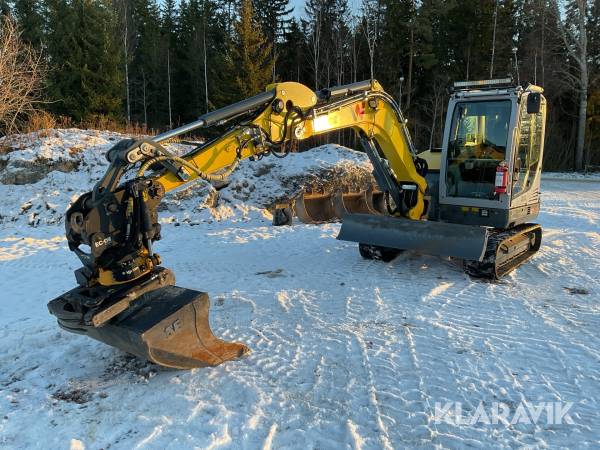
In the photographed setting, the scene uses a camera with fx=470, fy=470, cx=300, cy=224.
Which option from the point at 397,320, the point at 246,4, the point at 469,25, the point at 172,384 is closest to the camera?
the point at 172,384

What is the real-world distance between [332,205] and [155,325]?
8.57m

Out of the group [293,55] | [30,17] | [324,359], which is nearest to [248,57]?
[293,55]

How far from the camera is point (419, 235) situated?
22.6ft

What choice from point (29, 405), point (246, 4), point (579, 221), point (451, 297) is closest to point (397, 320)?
point (451, 297)

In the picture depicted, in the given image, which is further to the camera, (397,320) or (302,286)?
(302,286)

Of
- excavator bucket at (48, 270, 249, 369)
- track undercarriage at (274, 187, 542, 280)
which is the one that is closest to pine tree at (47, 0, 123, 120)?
track undercarriage at (274, 187, 542, 280)

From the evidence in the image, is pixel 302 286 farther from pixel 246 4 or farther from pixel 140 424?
pixel 246 4

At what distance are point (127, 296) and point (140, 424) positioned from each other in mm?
1004

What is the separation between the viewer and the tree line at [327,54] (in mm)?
24672

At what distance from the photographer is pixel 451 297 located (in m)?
6.03

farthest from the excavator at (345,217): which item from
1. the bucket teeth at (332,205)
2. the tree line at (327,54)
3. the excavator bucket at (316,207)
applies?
the tree line at (327,54)

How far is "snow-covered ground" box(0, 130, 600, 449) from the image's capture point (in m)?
3.32

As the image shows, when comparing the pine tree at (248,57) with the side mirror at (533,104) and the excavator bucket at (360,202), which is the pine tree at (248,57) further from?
the side mirror at (533,104)

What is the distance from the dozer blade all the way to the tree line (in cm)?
2043
